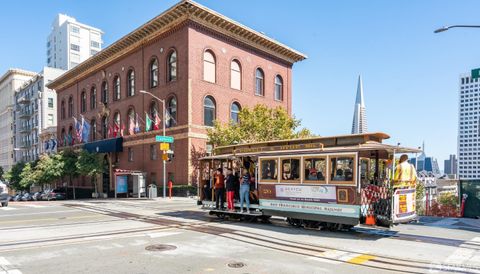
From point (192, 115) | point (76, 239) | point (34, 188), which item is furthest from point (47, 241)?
point (34, 188)

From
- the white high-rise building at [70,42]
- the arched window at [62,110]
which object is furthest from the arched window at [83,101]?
the white high-rise building at [70,42]

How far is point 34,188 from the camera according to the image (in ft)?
221

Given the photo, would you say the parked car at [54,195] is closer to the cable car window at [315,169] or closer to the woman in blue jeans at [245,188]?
the woman in blue jeans at [245,188]

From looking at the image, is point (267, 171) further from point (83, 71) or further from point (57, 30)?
point (57, 30)

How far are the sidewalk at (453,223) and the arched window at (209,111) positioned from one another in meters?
22.7

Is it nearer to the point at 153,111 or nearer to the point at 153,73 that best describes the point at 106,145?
the point at 153,111

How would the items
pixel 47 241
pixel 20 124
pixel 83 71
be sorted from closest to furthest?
pixel 47 241 → pixel 83 71 → pixel 20 124

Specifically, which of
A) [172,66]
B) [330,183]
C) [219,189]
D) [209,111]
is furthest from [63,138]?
[330,183]

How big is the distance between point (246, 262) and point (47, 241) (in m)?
6.20

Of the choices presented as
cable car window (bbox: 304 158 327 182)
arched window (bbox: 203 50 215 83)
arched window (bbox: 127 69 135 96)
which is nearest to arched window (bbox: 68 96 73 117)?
arched window (bbox: 127 69 135 96)

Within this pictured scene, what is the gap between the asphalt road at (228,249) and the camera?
741 centimetres

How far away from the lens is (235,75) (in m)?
36.5

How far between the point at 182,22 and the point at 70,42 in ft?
278

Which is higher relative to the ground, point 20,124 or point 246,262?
point 20,124
